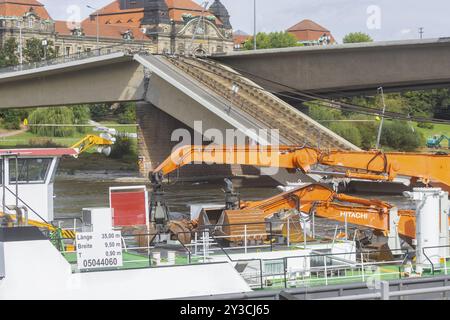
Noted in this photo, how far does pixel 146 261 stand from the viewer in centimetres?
1702

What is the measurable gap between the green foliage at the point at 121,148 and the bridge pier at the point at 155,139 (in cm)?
1060

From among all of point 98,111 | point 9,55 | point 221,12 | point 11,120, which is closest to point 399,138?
point 11,120

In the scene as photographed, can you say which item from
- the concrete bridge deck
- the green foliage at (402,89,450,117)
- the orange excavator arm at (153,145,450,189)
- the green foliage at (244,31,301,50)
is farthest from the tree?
the orange excavator arm at (153,145,450,189)

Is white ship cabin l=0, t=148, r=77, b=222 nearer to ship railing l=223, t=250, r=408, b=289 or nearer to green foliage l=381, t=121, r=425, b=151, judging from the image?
ship railing l=223, t=250, r=408, b=289

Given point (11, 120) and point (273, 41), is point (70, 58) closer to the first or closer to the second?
point (11, 120)

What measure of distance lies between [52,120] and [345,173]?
68218 mm

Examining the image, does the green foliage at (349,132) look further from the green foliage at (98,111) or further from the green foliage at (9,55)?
the green foliage at (9,55)

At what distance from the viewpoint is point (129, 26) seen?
173000 millimetres

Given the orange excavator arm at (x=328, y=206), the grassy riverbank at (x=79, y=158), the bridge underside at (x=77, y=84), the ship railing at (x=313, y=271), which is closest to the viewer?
the ship railing at (x=313, y=271)

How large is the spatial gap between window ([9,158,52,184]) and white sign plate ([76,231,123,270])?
3084 millimetres

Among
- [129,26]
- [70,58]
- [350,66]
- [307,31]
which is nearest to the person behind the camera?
[350,66]

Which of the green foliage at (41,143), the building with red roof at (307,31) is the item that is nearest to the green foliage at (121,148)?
the green foliage at (41,143)

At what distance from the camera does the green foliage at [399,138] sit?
77.4 meters
